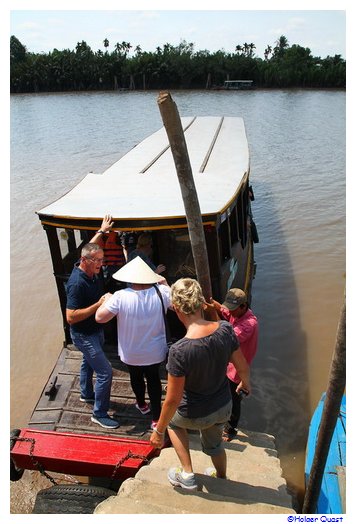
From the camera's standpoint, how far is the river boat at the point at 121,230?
4.12 m

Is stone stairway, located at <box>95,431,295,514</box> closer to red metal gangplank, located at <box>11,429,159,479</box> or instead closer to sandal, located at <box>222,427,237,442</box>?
sandal, located at <box>222,427,237,442</box>

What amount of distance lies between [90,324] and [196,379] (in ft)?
5.64

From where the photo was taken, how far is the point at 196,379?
297cm

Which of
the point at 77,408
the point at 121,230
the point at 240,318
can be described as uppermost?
the point at 121,230

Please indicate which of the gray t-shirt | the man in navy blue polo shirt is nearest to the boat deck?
the man in navy blue polo shirt

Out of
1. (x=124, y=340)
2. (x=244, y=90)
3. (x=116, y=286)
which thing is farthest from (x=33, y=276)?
(x=244, y=90)

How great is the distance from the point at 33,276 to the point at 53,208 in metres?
5.94

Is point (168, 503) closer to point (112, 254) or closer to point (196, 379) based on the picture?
point (196, 379)

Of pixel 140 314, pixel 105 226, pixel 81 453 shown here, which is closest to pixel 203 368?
pixel 140 314

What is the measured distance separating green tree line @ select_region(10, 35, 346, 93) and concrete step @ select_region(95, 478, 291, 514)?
62.9 meters

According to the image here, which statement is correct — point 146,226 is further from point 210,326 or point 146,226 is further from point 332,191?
point 332,191

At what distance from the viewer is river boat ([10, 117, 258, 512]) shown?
4.12 metres

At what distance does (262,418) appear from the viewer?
6.43m

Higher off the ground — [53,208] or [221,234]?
[53,208]
